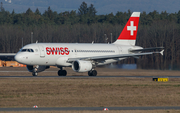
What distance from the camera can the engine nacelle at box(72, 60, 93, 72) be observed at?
43469 millimetres

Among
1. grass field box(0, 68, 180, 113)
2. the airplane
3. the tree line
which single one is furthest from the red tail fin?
the tree line

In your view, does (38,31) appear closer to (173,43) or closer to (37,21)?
(37,21)

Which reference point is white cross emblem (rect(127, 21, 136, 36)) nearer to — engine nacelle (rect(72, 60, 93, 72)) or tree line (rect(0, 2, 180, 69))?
engine nacelle (rect(72, 60, 93, 72))

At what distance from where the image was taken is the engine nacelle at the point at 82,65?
4347cm

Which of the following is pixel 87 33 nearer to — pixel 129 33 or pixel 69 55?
pixel 129 33

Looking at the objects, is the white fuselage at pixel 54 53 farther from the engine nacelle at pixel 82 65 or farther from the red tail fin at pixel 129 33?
the red tail fin at pixel 129 33

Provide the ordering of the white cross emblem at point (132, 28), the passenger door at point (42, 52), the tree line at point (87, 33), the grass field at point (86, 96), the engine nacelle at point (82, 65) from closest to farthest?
the grass field at point (86, 96) < the engine nacelle at point (82, 65) < the passenger door at point (42, 52) < the white cross emblem at point (132, 28) < the tree line at point (87, 33)

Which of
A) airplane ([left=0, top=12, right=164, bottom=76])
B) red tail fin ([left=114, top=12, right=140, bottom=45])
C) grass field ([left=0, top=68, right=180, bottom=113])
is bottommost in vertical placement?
grass field ([left=0, top=68, right=180, bottom=113])

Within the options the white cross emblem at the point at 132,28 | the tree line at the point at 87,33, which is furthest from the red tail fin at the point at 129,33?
the tree line at the point at 87,33

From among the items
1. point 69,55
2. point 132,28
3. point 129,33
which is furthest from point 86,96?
point 132,28

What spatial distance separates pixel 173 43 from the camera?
380 ft

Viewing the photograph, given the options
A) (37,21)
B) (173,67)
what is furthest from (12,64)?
(37,21)

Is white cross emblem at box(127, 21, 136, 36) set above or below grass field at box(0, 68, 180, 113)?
above

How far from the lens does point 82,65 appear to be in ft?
143
